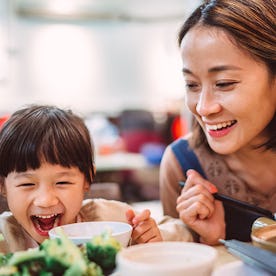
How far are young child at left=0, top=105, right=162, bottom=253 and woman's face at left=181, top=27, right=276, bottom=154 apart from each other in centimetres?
28

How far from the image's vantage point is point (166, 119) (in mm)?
5625

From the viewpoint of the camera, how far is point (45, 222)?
1.01 metres

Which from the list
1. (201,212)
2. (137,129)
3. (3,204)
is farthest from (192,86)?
(137,129)

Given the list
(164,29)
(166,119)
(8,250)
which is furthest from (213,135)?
(164,29)

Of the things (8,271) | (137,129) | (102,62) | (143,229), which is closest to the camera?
(8,271)

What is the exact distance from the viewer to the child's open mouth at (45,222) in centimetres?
99

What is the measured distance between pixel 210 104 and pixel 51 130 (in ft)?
1.17

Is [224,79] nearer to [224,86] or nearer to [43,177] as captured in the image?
[224,86]

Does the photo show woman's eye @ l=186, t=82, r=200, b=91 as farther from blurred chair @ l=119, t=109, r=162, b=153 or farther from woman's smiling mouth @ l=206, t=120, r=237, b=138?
blurred chair @ l=119, t=109, r=162, b=153

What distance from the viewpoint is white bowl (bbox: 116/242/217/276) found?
550mm

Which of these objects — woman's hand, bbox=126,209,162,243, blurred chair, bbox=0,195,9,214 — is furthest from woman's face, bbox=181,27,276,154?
blurred chair, bbox=0,195,9,214

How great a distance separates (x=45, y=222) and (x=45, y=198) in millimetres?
82

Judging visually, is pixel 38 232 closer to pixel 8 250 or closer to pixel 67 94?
pixel 8 250

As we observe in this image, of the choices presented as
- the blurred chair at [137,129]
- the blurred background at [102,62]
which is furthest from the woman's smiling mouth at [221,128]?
the blurred chair at [137,129]
